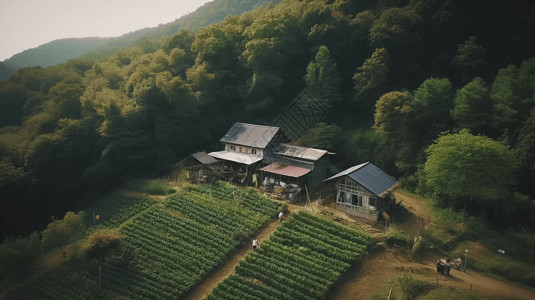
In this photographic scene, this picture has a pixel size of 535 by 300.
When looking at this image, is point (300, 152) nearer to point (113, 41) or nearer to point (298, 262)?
point (298, 262)

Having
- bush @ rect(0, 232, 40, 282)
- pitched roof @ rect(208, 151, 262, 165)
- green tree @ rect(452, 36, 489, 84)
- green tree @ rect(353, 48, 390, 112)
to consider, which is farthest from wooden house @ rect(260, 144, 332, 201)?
bush @ rect(0, 232, 40, 282)

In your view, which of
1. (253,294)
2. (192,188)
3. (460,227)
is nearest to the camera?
(253,294)


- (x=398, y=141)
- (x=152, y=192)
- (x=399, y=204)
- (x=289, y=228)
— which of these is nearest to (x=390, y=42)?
(x=398, y=141)

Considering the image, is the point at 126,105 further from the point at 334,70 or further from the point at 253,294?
the point at 253,294

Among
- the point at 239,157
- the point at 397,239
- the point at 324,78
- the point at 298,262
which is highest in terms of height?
the point at 324,78

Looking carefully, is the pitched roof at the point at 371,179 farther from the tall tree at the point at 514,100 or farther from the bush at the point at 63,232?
the bush at the point at 63,232

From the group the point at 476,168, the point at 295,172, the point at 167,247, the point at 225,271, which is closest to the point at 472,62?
the point at 476,168
